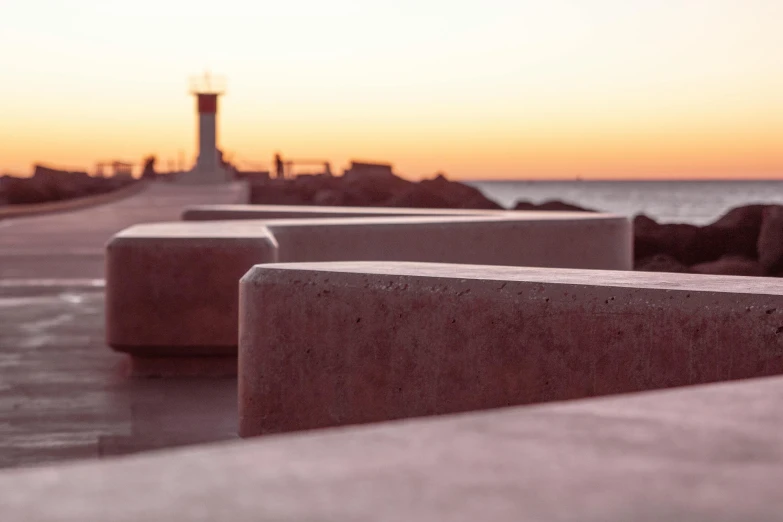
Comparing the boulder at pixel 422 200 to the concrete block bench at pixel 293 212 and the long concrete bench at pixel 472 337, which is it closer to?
the concrete block bench at pixel 293 212

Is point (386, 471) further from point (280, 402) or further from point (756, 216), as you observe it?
point (756, 216)

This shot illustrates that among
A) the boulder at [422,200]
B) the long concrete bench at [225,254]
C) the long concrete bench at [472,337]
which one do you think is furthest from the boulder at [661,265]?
the boulder at [422,200]

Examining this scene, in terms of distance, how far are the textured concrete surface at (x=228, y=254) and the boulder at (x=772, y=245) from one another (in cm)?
455

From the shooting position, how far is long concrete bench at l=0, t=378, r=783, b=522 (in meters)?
1.23

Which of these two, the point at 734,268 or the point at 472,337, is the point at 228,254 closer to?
the point at 472,337

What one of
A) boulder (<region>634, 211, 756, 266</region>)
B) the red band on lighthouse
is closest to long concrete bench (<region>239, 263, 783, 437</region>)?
boulder (<region>634, 211, 756, 266</region>)

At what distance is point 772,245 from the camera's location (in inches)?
518

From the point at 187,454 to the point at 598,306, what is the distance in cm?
254

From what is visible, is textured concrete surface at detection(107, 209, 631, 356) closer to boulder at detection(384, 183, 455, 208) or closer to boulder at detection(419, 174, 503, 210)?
boulder at detection(384, 183, 455, 208)

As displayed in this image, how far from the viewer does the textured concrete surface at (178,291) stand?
6.99 meters

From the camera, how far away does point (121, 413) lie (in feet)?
19.9

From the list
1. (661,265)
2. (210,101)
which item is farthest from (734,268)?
(210,101)

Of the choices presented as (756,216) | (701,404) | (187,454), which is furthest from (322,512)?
(756,216)

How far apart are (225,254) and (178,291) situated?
39 cm
